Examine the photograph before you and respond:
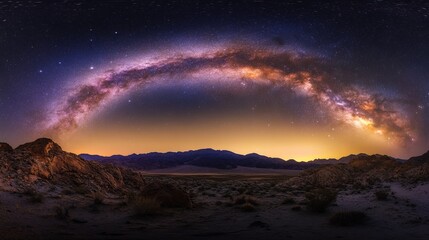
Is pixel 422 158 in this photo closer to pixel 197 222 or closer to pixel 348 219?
pixel 348 219

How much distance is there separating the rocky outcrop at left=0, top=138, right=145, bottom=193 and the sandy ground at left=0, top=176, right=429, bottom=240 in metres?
2.35

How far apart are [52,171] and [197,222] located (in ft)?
41.7

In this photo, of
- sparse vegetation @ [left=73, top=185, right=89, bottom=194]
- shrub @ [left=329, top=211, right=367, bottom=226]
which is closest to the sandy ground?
shrub @ [left=329, top=211, right=367, bottom=226]

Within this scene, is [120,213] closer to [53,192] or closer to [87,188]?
[53,192]

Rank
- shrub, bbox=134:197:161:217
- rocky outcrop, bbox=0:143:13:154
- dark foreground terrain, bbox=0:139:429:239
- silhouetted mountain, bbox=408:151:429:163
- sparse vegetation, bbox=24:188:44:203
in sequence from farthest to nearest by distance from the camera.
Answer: silhouetted mountain, bbox=408:151:429:163, rocky outcrop, bbox=0:143:13:154, sparse vegetation, bbox=24:188:44:203, shrub, bbox=134:197:161:217, dark foreground terrain, bbox=0:139:429:239

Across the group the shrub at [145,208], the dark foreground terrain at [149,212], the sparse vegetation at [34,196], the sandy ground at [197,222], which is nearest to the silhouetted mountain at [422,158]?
the dark foreground terrain at [149,212]

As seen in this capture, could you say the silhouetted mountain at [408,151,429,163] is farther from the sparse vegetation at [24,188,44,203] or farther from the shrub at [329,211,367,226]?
the sparse vegetation at [24,188,44,203]

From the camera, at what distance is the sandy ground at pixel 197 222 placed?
37.0ft

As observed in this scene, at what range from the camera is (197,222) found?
1441cm

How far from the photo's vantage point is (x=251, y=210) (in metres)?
17.6

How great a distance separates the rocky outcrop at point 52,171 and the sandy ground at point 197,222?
2349 millimetres

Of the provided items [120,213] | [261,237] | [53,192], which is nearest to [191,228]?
[261,237]

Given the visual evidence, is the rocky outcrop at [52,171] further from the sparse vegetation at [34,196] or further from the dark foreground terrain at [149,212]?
the sparse vegetation at [34,196]

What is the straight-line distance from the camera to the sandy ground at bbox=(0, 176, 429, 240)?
11.3 metres
